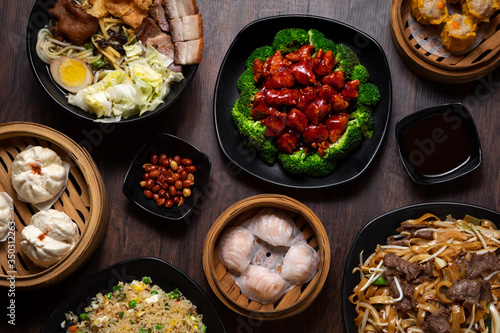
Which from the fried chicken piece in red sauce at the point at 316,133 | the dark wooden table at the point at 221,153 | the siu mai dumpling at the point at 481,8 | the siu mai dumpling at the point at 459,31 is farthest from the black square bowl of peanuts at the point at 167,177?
the siu mai dumpling at the point at 481,8

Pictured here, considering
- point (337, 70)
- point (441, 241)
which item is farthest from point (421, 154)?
point (337, 70)

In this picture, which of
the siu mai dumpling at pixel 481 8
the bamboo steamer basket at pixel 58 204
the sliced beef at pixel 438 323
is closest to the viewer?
the sliced beef at pixel 438 323

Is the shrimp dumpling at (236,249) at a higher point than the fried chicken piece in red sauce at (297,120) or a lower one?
lower

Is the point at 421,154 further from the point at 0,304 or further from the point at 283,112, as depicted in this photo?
the point at 0,304

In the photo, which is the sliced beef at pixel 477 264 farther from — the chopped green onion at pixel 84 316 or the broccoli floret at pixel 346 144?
the chopped green onion at pixel 84 316

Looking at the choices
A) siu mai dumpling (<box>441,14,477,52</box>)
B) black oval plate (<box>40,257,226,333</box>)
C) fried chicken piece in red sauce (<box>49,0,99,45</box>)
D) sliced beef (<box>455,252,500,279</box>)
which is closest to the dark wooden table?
black oval plate (<box>40,257,226,333</box>)

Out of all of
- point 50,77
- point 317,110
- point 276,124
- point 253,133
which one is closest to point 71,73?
point 50,77

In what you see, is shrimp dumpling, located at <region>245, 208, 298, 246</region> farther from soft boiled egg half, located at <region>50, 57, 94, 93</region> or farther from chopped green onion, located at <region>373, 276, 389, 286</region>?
soft boiled egg half, located at <region>50, 57, 94, 93</region>
